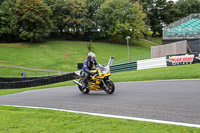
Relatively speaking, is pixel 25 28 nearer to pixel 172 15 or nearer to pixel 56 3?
pixel 56 3

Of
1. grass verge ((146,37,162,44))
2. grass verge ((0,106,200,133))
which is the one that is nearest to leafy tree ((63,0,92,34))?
grass verge ((146,37,162,44))

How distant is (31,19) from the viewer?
224 ft

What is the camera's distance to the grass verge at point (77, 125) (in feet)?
16.6

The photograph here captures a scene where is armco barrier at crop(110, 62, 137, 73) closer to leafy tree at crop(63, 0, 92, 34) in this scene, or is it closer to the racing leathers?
the racing leathers

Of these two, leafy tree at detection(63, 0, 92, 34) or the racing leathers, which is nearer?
the racing leathers

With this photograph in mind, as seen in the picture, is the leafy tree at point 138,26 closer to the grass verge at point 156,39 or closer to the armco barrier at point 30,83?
the grass verge at point 156,39

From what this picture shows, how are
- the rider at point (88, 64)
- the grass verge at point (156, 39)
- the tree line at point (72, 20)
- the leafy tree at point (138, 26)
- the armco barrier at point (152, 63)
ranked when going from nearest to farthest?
the rider at point (88, 64), the armco barrier at point (152, 63), the tree line at point (72, 20), the leafy tree at point (138, 26), the grass verge at point (156, 39)

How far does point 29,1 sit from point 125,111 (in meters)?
70.5

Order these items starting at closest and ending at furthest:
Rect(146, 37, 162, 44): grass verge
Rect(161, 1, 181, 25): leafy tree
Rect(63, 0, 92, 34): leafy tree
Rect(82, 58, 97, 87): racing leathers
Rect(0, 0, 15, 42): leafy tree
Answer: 1. Rect(82, 58, 97, 87): racing leathers
2. Rect(0, 0, 15, 42): leafy tree
3. Rect(63, 0, 92, 34): leafy tree
4. Rect(146, 37, 162, 44): grass verge
5. Rect(161, 1, 181, 25): leafy tree

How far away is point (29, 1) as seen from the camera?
70.9 metres

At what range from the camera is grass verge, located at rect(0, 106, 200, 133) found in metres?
5.07

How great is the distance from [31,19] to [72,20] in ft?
44.8

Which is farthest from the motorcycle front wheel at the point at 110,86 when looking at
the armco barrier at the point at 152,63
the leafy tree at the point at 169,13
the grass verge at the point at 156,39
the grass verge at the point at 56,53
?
the leafy tree at the point at 169,13

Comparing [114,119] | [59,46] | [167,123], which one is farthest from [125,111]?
[59,46]
